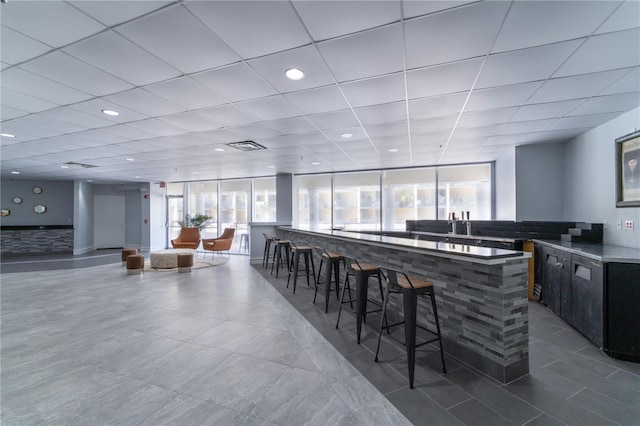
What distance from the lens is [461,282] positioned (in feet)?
8.30

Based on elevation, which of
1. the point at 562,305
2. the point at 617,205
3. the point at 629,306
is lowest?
the point at 562,305

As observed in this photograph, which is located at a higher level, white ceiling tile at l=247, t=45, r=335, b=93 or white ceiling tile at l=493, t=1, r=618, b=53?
white ceiling tile at l=247, t=45, r=335, b=93

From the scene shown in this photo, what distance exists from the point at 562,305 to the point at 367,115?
12.1ft

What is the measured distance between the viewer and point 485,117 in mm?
3891

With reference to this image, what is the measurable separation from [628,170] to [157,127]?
22.3 feet

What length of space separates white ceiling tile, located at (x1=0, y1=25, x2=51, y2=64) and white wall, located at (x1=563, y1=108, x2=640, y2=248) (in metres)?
6.61

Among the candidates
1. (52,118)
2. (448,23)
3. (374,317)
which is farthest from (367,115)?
(52,118)

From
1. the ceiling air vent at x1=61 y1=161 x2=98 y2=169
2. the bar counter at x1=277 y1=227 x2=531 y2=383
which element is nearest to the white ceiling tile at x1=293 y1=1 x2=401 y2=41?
the bar counter at x1=277 y1=227 x2=531 y2=383

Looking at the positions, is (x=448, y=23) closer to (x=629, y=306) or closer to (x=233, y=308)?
(x=629, y=306)

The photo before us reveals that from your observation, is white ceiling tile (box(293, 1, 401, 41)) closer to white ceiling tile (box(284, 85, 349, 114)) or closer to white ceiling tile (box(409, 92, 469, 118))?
white ceiling tile (box(284, 85, 349, 114))

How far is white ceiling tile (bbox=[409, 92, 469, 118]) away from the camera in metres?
3.25

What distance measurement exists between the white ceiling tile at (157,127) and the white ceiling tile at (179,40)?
186 cm

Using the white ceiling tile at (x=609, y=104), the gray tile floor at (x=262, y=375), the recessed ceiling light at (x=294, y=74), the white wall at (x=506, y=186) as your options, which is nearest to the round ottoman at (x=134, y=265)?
the gray tile floor at (x=262, y=375)

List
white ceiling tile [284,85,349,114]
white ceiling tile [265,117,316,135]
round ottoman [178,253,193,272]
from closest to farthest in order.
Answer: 1. white ceiling tile [284,85,349,114]
2. white ceiling tile [265,117,316,135]
3. round ottoman [178,253,193,272]
